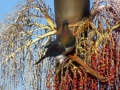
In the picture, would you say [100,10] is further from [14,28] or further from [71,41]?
[14,28]

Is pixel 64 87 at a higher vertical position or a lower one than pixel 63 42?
lower

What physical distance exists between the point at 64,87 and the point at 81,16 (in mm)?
466

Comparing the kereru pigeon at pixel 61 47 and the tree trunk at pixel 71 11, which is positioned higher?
the tree trunk at pixel 71 11

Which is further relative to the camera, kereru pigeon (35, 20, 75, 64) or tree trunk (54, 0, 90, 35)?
tree trunk (54, 0, 90, 35)

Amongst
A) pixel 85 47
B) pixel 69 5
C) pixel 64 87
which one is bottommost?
pixel 64 87

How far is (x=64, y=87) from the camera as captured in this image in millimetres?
2326

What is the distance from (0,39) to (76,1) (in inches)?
18.0

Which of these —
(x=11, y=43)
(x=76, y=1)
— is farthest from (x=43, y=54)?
(x=76, y=1)

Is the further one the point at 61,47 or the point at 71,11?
the point at 71,11

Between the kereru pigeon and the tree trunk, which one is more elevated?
the tree trunk

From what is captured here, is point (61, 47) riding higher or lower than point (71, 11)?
lower

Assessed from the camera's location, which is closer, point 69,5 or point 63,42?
point 63,42

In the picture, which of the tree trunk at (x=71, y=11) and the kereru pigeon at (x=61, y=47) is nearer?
the kereru pigeon at (x=61, y=47)

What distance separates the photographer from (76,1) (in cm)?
261
